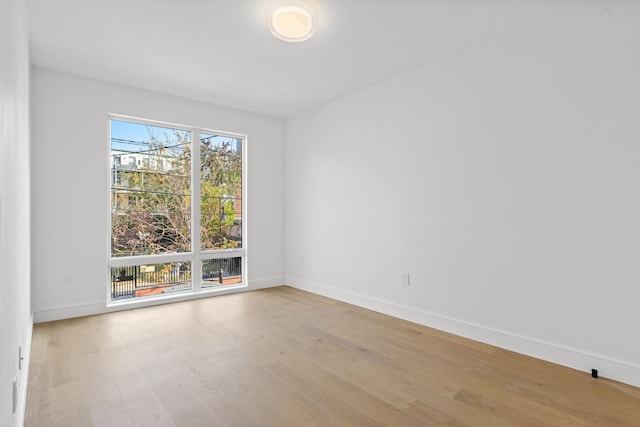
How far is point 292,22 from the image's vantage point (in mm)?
2469

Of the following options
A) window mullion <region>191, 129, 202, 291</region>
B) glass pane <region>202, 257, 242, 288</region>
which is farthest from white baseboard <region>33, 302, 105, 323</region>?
glass pane <region>202, 257, 242, 288</region>

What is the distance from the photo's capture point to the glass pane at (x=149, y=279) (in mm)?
3852

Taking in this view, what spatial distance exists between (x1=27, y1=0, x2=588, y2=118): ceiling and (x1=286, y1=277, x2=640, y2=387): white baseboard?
8.26 feet

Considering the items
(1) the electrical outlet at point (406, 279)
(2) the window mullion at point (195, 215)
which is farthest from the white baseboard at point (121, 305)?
(1) the electrical outlet at point (406, 279)

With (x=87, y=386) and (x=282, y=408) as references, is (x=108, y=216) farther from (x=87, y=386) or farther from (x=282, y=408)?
(x=282, y=408)

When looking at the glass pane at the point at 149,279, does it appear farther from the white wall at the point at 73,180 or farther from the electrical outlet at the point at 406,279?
the electrical outlet at the point at 406,279

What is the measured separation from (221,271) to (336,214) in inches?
72.5

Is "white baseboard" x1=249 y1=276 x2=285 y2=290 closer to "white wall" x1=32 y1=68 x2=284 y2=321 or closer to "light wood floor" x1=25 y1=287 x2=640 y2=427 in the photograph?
"light wood floor" x1=25 y1=287 x2=640 y2=427

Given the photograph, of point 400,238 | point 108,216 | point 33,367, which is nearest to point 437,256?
point 400,238

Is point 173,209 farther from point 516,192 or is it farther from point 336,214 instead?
point 516,192

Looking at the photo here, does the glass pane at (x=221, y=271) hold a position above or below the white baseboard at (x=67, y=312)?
above

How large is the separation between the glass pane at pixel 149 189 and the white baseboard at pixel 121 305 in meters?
0.58

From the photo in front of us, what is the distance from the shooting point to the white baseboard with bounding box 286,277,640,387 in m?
2.20

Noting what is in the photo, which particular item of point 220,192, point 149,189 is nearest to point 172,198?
point 149,189
